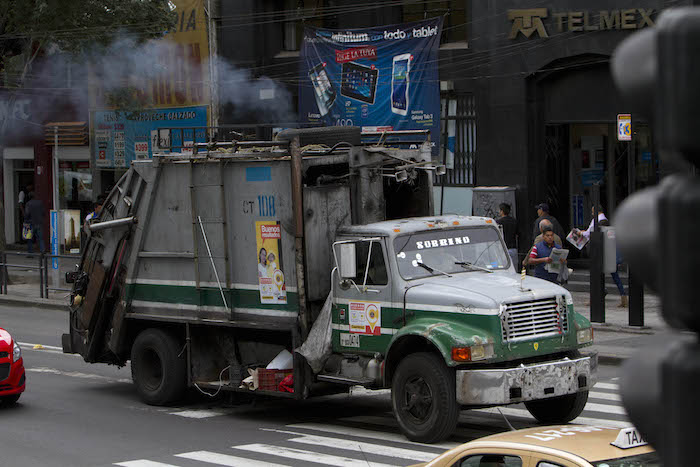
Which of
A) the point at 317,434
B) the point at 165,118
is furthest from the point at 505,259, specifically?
the point at 165,118

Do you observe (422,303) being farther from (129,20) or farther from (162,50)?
(162,50)

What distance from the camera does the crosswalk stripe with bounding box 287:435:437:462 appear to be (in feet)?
34.8

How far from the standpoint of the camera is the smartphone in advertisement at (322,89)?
2816 cm

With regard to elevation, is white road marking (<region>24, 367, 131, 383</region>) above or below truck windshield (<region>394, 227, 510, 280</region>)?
below

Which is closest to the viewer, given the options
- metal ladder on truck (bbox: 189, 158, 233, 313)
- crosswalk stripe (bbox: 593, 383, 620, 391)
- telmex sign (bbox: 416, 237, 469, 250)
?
telmex sign (bbox: 416, 237, 469, 250)

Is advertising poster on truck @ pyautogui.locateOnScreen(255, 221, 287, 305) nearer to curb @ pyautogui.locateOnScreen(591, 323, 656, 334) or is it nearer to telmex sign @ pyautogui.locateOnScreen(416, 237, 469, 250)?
telmex sign @ pyautogui.locateOnScreen(416, 237, 469, 250)

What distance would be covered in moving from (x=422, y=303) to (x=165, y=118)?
22186 mm

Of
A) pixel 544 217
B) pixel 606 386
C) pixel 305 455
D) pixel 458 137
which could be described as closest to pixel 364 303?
pixel 305 455

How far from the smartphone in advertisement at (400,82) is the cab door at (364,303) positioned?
14.8 m

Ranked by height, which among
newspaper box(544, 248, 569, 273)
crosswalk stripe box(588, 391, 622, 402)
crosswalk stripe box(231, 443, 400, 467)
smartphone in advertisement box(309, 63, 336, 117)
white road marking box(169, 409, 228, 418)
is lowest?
white road marking box(169, 409, 228, 418)

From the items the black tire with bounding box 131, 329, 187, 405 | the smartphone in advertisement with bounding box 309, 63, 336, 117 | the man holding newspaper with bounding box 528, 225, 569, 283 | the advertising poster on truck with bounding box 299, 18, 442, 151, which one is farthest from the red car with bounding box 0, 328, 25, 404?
the smartphone in advertisement with bounding box 309, 63, 336, 117

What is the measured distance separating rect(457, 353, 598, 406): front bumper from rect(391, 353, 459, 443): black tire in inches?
5.9

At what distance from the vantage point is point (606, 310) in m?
20.3

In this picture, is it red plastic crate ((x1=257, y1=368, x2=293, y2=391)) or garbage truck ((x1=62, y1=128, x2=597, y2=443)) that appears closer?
garbage truck ((x1=62, y1=128, x2=597, y2=443))
